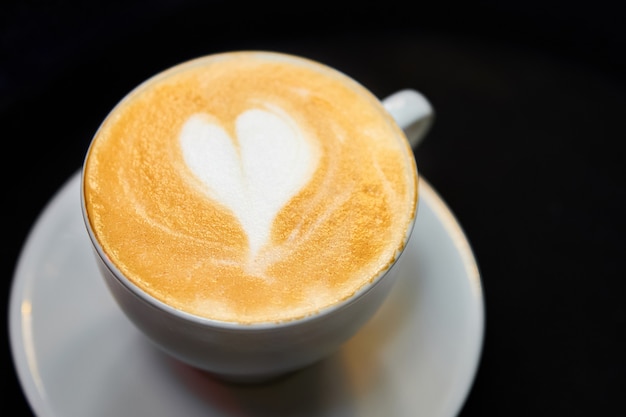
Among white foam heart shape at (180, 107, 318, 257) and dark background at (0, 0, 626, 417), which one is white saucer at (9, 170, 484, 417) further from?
white foam heart shape at (180, 107, 318, 257)

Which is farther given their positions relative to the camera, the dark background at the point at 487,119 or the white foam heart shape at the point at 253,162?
the dark background at the point at 487,119

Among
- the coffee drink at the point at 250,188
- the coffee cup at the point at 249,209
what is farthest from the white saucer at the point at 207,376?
the coffee drink at the point at 250,188

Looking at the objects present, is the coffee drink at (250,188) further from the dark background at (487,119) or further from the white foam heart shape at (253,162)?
the dark background at (487,119)

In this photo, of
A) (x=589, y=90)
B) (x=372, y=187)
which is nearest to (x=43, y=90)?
(x=372, y=187)

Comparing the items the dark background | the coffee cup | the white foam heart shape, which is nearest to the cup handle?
the coffee cup

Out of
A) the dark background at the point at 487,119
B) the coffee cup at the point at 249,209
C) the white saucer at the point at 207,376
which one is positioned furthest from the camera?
the dark background at the point at 487,119

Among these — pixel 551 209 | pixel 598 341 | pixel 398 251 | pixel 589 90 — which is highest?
pixel 398 251

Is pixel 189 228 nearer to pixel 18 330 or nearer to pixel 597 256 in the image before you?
pixel 18 330

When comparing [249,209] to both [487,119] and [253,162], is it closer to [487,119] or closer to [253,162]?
[253,162]
